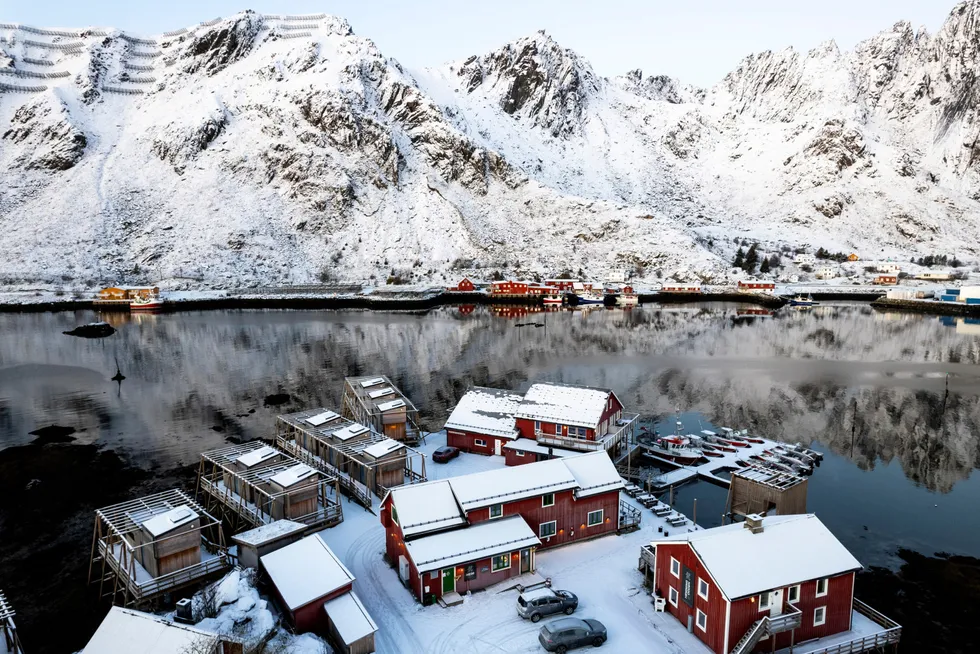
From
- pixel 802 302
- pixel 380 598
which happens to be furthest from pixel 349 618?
pixel 802 302

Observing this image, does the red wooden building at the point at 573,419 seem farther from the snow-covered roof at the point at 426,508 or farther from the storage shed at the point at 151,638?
the storage shed at the point at 151,638

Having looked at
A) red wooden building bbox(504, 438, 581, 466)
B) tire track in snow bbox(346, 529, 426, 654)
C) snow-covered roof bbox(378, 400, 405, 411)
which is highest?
snow-covered roof bbox(378, 400, 405, 411)

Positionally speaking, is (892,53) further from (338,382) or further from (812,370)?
(338,382)

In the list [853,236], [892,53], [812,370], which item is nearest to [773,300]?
[812,370]

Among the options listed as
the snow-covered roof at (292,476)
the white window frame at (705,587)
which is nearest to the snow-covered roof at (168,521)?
the snow-covered roof at (292,476)

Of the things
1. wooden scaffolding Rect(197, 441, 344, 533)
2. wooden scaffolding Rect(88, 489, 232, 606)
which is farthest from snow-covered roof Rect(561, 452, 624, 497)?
wooden scaffolding Rect(88, 489, 232, 606)

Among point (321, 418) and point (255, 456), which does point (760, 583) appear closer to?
point (255, 456)

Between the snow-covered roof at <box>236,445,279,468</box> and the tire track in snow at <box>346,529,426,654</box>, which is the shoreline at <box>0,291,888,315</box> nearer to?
the snow-covered roof at <box>236,445,279,468</box>
